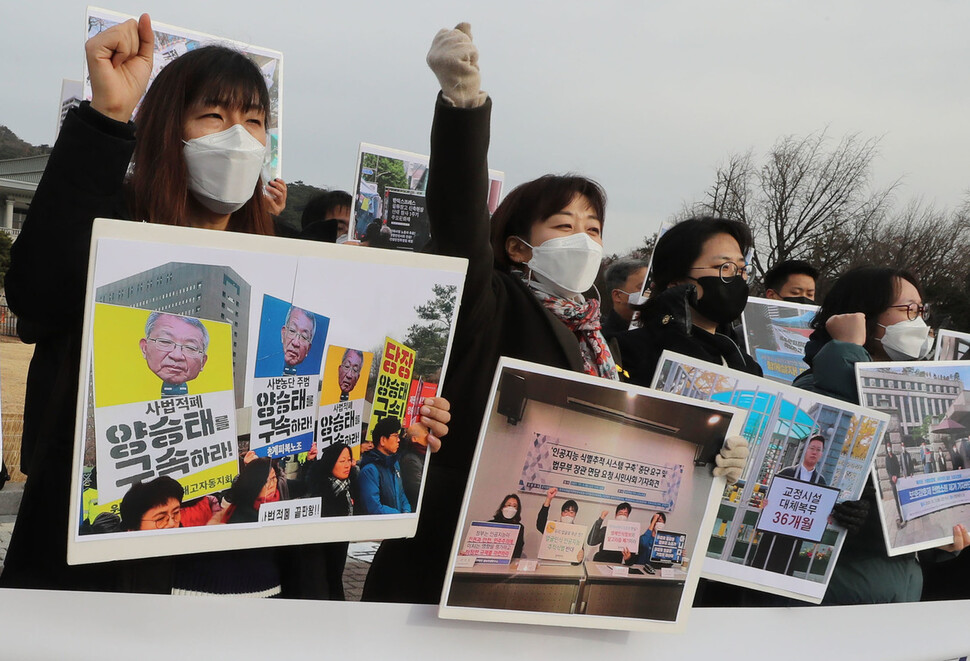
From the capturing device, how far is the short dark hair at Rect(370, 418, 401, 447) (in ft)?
5.73

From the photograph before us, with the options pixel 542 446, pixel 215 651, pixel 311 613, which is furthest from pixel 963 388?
pixel 215 651

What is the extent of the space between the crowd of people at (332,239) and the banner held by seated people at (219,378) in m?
0.02

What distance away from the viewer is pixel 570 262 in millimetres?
2328

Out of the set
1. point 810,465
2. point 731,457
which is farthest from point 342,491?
point 810,465

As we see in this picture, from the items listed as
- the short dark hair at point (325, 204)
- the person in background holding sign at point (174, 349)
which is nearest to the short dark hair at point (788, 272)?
the short dark hair at point (325, 204)

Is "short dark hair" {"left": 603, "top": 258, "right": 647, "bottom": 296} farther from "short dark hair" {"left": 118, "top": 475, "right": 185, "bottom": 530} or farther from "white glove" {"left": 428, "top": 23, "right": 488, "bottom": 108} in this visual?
"short dark hair" {"left": 118, "top": 475, "right": 185, "bottom": 530}

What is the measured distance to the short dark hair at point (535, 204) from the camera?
7.98 ft

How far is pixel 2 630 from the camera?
1.48 m

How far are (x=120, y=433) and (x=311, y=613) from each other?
1.83ft

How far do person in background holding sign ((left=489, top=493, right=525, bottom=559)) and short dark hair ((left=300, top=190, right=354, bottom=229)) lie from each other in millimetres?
3220

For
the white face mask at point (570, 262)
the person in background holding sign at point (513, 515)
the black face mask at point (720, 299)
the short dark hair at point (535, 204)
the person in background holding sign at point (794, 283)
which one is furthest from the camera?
the person in background holding sign at point (794, 283)

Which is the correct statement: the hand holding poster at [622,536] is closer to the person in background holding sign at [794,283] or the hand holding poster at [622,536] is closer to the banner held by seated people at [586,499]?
the banner held by seated people at [586,499]

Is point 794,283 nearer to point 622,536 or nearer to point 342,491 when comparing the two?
point 622,536

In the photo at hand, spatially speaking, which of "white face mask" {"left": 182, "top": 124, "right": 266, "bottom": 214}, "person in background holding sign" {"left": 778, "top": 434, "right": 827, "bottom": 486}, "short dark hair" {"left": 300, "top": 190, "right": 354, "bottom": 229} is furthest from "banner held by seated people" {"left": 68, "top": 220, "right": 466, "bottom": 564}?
"short dark hair" {"left": 300, "top": 190, "right": 354, "bottom": 229}
